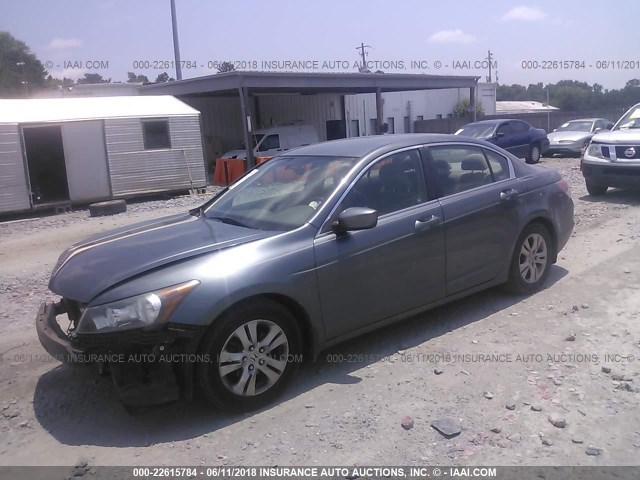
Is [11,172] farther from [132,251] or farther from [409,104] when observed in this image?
[409,104]

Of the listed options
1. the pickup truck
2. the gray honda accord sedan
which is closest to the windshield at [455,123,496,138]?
the pickup truck

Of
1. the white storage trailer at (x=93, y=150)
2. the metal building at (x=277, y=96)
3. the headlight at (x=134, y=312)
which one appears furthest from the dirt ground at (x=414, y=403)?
the metal building at (x=277, y=96)

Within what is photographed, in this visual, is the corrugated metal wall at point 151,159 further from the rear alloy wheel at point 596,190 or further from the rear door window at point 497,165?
the rear door window at point 497,165

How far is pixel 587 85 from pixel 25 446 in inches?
2807

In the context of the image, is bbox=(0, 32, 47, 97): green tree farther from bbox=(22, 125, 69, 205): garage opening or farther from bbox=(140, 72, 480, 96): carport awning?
bbox=(22, 125, 69, 205): garage opening

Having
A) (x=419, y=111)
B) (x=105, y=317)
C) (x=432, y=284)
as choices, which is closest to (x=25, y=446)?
(x=105, y=317)

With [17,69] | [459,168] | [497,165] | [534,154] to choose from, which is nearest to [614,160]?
[497,165]

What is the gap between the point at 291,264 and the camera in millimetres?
3893

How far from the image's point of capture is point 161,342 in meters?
3.42

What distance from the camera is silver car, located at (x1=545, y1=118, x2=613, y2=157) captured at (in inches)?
826

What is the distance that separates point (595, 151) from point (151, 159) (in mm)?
11330

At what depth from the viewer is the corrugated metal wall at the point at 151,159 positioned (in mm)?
15883

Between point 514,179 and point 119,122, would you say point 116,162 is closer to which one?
point 119,122

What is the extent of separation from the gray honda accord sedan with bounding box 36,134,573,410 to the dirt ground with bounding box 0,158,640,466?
298mm
